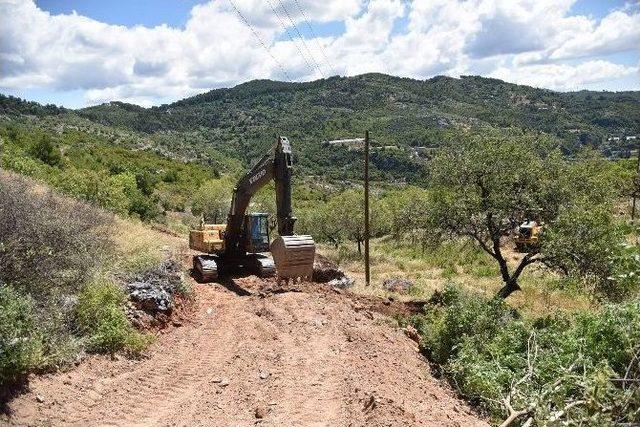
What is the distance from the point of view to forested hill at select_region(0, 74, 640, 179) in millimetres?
134500

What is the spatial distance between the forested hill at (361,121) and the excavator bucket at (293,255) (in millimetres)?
96321

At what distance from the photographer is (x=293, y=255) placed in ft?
47.6

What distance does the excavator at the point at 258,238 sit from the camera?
14.7 m

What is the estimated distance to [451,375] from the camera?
11.6m

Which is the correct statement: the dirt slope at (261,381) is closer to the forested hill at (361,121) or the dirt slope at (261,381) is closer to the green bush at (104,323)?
the green bush at (104,323)

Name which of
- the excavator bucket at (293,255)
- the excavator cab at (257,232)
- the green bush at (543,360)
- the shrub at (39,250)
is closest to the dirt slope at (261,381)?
the green bush at (543,360)

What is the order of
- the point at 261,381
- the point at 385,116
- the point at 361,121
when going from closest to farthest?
the point at 261,381, the point at 361,121, the point at 385,116

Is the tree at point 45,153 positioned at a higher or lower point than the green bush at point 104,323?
higher

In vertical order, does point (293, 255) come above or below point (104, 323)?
above

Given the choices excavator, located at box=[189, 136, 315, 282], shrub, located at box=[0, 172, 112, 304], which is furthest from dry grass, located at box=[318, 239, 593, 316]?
shrub, located at box=[0, 172, 112, 304]

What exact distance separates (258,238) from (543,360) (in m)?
11.1

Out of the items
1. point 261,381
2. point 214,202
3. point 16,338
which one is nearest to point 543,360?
point 261,381

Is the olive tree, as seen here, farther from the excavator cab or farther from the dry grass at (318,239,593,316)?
the excavator cab

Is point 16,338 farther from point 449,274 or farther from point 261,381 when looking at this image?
point 449,274
